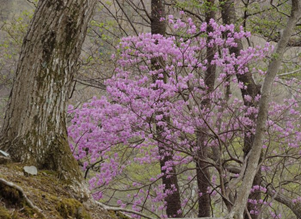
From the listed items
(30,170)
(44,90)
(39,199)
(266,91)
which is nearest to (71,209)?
(39,199)

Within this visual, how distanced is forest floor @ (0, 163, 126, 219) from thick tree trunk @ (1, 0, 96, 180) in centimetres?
14

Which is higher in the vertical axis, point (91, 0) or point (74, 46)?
point (91, 0)

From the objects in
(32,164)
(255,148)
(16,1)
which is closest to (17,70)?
(32,164)

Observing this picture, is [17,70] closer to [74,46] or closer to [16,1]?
[74,46]

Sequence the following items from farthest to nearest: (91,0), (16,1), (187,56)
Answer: (16,1), (187,56), (91,0)

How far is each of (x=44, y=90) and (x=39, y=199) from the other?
0.87 meters

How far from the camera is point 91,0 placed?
275 centimetres

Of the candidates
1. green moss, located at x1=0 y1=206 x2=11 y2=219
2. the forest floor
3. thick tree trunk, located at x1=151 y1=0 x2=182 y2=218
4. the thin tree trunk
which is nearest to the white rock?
the forest floor

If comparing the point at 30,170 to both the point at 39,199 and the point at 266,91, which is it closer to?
the point at 39,199

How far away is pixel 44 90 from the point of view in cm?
256

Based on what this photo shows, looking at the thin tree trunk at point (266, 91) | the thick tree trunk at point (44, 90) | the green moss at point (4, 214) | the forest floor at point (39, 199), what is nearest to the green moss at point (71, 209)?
the forest floor at point (39, 199)

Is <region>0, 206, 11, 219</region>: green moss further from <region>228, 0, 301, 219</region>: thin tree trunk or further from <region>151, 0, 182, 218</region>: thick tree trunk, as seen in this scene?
<region>151, 0, 182, 218</region>: thick tree trunk

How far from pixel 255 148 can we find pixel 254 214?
3766 millimetres

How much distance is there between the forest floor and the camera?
1959 millimetres
